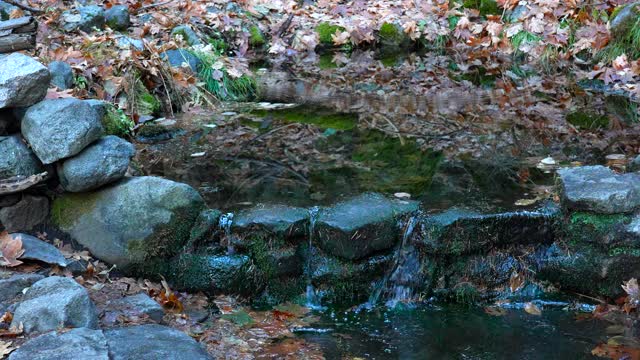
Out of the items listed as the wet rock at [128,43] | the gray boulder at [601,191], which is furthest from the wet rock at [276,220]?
the wet rock at [128,43]

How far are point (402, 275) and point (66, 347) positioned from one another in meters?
2.42

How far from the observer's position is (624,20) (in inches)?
380

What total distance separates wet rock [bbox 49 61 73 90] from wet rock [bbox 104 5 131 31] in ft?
8.31

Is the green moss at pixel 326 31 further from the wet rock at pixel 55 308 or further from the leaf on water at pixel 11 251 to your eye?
the wet rock at pixel 55 308

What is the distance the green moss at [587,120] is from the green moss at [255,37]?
5270 mm

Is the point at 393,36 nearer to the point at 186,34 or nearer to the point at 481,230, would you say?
the point at 186,34

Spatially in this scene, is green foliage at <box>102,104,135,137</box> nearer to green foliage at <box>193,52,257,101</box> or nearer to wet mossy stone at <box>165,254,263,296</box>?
green foliage at <box>193,52,257,101</box>

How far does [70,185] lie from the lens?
16.7 ft

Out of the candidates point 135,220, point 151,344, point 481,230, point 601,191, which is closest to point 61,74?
point 135,220

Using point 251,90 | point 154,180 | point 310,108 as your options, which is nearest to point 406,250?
point 154,180

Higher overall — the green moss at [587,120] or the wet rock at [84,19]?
the wet rock at [84,19]

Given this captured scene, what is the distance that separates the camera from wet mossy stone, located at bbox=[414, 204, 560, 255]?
199 inches

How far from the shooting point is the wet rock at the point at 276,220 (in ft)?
16.4

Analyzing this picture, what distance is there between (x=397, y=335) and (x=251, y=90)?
213 inches
